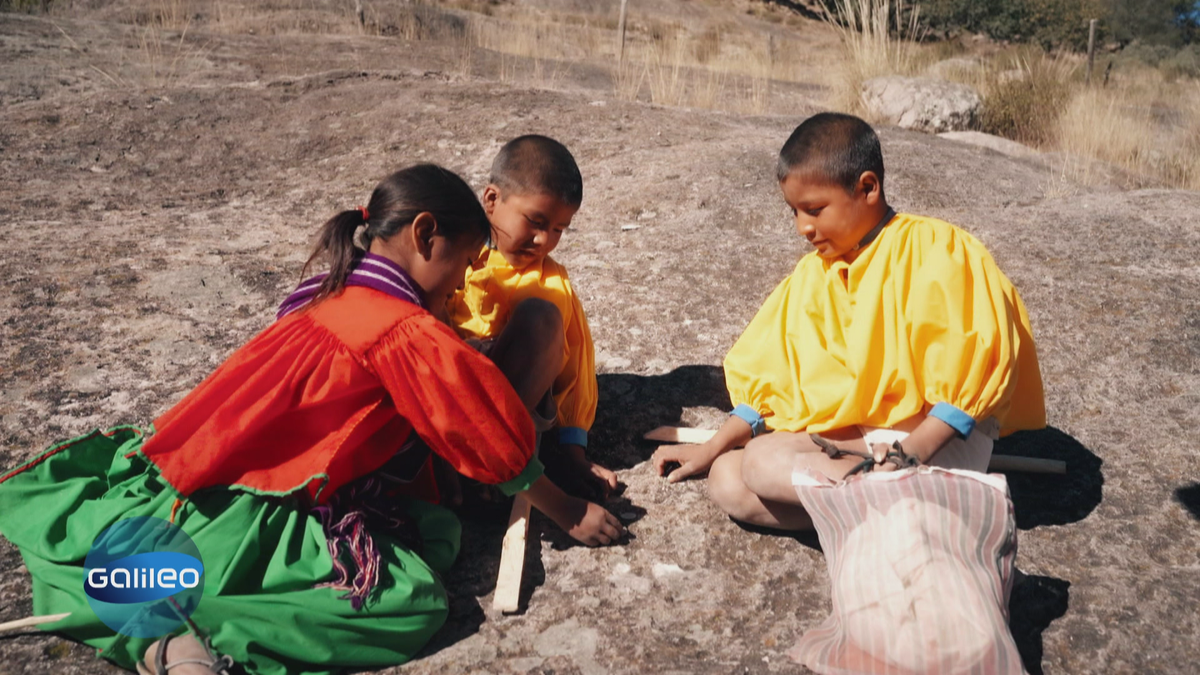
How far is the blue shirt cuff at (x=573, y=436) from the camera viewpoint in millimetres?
2609

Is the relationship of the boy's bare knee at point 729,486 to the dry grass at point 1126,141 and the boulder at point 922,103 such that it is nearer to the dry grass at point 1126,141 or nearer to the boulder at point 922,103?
the dry grass at point 1126,141

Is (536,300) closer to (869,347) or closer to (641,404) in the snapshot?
(641,404)

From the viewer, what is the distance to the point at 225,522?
6.07ft

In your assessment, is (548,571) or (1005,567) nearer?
(1005,567)

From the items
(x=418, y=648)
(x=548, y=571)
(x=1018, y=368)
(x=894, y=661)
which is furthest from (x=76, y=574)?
(x=1018, y=368)

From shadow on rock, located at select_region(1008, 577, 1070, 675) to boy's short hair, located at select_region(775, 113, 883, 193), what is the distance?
38.9 inches

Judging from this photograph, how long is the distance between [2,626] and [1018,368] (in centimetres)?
234

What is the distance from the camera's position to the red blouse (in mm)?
1867

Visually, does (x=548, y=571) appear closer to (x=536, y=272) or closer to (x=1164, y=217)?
(x=536, y=272)

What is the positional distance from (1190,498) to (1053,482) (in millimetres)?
319

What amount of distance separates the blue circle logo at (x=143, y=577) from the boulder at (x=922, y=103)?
7.00m

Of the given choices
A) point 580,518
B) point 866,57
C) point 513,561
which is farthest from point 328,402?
point 866,57

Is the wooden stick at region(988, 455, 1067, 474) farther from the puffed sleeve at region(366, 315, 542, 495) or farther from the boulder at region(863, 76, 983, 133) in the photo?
the boulder at region(863, 76, 983, 133)

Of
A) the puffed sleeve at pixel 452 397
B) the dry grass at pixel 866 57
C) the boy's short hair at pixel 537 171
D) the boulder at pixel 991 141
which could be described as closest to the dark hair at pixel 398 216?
the puffed sleeve at pixel 452 397
